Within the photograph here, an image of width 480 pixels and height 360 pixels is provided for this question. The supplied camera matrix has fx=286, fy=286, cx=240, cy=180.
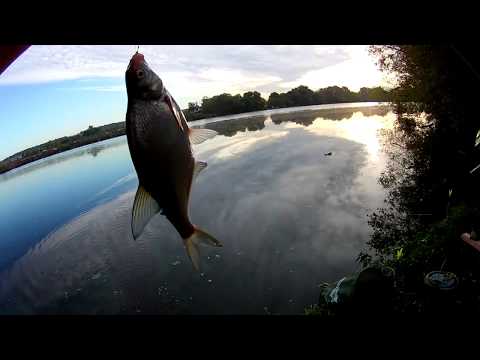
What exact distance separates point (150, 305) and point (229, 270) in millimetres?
3846

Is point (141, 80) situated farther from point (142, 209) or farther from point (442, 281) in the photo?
point (442, 281)

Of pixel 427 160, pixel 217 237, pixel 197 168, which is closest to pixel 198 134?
pixel 197 168

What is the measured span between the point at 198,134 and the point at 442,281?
4.06 metres

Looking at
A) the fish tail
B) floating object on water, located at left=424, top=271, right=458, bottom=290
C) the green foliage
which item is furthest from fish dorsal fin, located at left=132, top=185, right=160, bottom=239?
the green foliage

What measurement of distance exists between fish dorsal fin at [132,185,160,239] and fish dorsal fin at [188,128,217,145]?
170 millimetres

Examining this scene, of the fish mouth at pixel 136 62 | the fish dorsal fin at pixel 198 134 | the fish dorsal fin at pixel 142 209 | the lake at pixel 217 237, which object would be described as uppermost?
the fish mouth at pixel 136 62

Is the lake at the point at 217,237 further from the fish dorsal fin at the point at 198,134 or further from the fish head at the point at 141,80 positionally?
the fish head at the point at 141,80

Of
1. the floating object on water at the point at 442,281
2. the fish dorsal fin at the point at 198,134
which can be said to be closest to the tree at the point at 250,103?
the fish dorsal fin at the point at 198,134

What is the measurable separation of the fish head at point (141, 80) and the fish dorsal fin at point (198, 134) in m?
0.13

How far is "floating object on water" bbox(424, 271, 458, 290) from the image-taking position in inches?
136

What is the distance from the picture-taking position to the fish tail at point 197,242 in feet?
2.39

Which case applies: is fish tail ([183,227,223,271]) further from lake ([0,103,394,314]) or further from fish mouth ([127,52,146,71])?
lake ([0,103,394,314])

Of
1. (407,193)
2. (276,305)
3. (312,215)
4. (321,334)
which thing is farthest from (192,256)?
(312,215)
